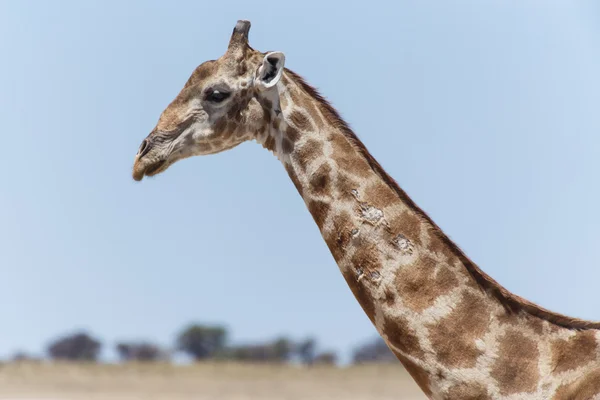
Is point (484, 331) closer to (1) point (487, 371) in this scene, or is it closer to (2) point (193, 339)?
(1) point (487, 371)

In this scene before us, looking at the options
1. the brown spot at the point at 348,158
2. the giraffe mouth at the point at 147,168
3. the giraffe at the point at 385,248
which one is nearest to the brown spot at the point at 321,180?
the giraffe at the point at 385,248

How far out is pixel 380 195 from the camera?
732cm

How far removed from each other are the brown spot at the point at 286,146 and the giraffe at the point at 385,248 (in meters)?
0.01

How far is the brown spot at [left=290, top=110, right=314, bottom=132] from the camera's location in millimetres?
7812

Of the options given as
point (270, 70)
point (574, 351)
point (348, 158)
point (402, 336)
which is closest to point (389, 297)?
point (402, 336)

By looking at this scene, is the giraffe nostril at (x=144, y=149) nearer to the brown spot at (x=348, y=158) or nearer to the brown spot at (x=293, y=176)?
the brown spot at (x=293, y=176)

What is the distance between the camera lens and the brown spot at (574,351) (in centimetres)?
667

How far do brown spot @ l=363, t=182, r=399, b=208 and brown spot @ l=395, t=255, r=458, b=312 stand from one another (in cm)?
56

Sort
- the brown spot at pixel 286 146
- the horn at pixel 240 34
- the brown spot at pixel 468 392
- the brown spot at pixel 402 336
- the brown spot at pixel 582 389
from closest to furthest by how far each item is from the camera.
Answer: the brown spot at pixel 582 389 → the brown spot at pixel 468 392 → the brown spot at pixel 402 336 → the brown spot at pixel 286 146 → the horn at pixel 240 34

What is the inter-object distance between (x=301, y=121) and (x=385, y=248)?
4.83 ft

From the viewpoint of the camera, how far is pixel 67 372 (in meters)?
38.2

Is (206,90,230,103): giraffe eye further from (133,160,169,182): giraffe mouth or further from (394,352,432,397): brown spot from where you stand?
(394,352,432,397): brown spot

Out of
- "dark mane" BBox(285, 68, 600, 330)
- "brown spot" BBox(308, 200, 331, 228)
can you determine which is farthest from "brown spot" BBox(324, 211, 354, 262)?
"dark mane" BBox(285, 68, 600, 330)

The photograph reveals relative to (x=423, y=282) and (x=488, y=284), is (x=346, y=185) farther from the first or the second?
(x=488, y=284)
